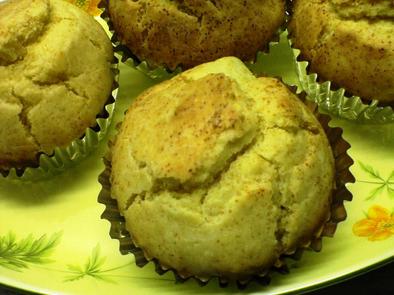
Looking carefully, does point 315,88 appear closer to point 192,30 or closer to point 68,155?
point 192,30

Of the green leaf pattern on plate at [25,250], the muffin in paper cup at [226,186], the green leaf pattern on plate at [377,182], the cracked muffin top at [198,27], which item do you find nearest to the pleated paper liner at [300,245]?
the muffin in paper cup at [226,186]

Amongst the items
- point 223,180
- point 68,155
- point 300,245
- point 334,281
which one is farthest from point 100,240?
point 334,281

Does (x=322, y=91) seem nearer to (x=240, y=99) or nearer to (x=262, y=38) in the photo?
(x=262, y=38)

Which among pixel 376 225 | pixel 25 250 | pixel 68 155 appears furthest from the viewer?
pixel 68 155

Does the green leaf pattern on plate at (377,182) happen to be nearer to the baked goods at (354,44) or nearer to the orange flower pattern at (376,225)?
the orange flower pattern at (376,225)

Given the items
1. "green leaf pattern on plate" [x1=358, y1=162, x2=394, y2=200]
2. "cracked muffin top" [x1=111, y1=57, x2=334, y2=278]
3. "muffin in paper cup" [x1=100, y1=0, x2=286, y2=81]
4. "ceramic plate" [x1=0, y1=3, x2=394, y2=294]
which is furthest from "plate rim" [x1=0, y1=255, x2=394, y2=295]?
"muffin in paper cup" [x1=100, y1=0, x2=286, y2=81]

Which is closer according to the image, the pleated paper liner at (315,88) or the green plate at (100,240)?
the green plate at (100,240)

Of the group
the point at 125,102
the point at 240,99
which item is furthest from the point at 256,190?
the point at 125,102
